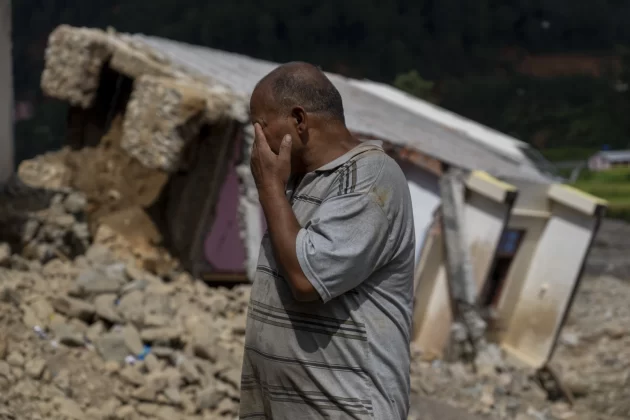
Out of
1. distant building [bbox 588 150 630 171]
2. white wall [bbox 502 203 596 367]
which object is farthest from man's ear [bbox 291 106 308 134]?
distant building [bbox 588 150 630 171]

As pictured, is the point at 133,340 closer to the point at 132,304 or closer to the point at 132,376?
the point at 132,376

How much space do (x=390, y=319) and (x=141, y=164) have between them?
643 centimetres

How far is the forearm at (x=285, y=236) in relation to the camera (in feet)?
6.91

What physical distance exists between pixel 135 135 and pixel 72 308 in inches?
85.8

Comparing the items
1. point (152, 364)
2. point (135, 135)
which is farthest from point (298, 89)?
point (135, 135)

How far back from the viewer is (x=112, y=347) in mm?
5672

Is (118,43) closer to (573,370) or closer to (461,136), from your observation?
(461,136)

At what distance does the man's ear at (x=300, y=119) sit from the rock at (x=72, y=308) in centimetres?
405

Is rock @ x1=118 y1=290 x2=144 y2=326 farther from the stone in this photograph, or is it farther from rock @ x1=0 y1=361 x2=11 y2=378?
rock @ x1=0 y1=361 x2=11 y2=378

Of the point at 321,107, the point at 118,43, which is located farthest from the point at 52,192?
the point at 321,107

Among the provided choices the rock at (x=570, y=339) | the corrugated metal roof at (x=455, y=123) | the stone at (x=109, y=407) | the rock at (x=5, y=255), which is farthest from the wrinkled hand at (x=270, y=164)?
the rock at (x=570, y=339)

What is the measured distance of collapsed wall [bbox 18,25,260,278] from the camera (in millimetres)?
7648

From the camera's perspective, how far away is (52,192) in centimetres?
723

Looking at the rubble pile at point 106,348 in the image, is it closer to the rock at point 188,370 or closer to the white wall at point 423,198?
the rock at point 188,370
